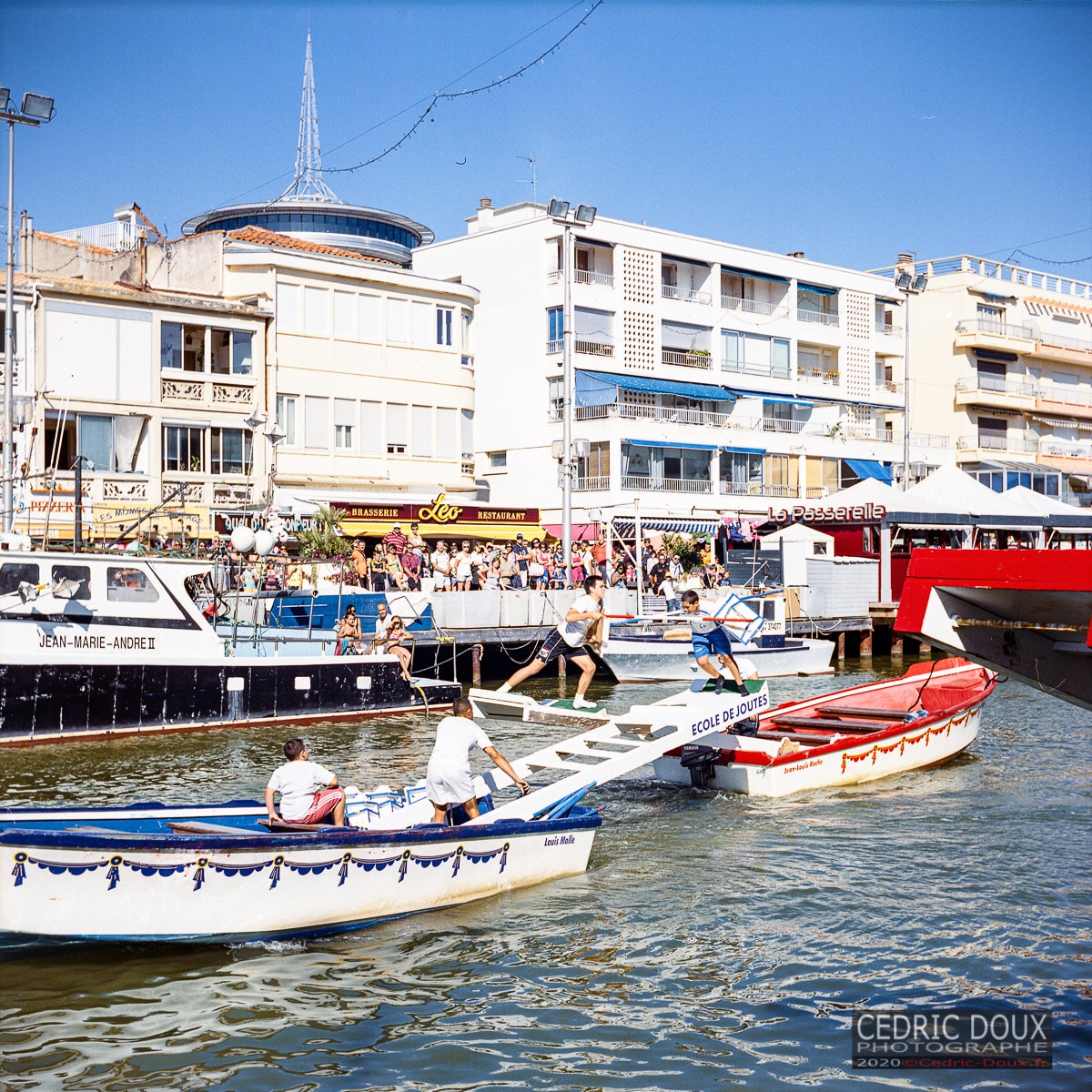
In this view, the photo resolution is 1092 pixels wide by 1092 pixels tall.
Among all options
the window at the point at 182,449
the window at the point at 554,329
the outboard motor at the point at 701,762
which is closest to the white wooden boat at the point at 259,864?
the outboard motor at the point at 701,762

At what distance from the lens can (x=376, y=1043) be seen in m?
8.97

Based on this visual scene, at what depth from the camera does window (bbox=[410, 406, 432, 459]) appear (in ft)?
143

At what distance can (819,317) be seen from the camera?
60656mm

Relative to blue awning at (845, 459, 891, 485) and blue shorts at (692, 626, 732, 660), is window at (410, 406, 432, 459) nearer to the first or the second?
blue awning at (845, 459, 891, 485)

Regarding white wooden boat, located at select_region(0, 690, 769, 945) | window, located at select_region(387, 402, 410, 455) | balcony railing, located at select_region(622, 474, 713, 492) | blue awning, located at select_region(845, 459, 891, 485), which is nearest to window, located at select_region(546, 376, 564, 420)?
balcony railing, located at select_region(622, 474, 713, 492)

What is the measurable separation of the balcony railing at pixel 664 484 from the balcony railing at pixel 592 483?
690 millimetres

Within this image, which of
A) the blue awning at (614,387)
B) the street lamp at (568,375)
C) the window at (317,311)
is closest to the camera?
the street lamp at (568,375)

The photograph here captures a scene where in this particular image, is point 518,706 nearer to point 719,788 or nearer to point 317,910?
point 719,788

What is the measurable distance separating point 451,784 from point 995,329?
212ft

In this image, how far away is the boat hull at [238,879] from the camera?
9.78 m

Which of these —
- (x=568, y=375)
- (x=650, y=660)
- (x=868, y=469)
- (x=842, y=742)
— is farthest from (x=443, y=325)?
(x=842, y=742)

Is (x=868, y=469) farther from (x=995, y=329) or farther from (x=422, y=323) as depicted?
(x=422, y=323)

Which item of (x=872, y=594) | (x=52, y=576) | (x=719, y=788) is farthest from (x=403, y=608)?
(x=872, y=594)

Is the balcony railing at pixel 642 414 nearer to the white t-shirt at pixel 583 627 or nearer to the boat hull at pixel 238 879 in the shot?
the white t-shirt at pixel 583 627
